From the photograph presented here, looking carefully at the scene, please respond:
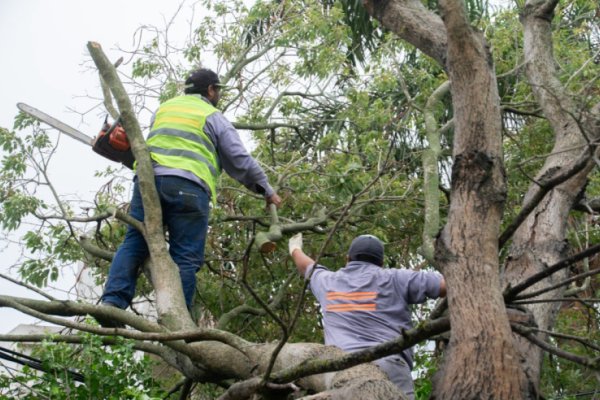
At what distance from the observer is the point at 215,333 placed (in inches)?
160

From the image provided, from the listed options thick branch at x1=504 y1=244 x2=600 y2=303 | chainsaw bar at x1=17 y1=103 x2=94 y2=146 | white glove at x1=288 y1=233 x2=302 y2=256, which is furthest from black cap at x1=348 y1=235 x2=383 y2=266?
chainsaw bar at x1=17 y1=103 x2=94 y2=146

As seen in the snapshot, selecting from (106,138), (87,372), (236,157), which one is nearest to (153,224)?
(236,157)

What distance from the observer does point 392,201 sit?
7387 millimetres

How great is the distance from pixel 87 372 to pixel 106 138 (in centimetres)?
198

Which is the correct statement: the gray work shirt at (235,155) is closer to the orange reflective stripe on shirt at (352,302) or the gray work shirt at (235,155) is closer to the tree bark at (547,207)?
the orange reflective stripe on shirt at (352,302)

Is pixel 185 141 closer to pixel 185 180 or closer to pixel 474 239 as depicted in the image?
pixel 185 180

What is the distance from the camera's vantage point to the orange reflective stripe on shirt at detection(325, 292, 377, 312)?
4664 millimetres

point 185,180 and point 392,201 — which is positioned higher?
point 392,201

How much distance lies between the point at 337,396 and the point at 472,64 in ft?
5.05

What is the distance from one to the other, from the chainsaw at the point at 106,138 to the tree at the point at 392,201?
0.20 meters

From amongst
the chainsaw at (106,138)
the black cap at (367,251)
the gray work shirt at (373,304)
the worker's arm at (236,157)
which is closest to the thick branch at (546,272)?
the gray work shirt at (373,304)

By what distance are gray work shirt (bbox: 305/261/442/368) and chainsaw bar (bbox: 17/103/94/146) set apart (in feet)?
6.81

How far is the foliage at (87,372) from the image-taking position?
4082 millimetres

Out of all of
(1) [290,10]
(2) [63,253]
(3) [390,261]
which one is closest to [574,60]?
(3) [390,261]
